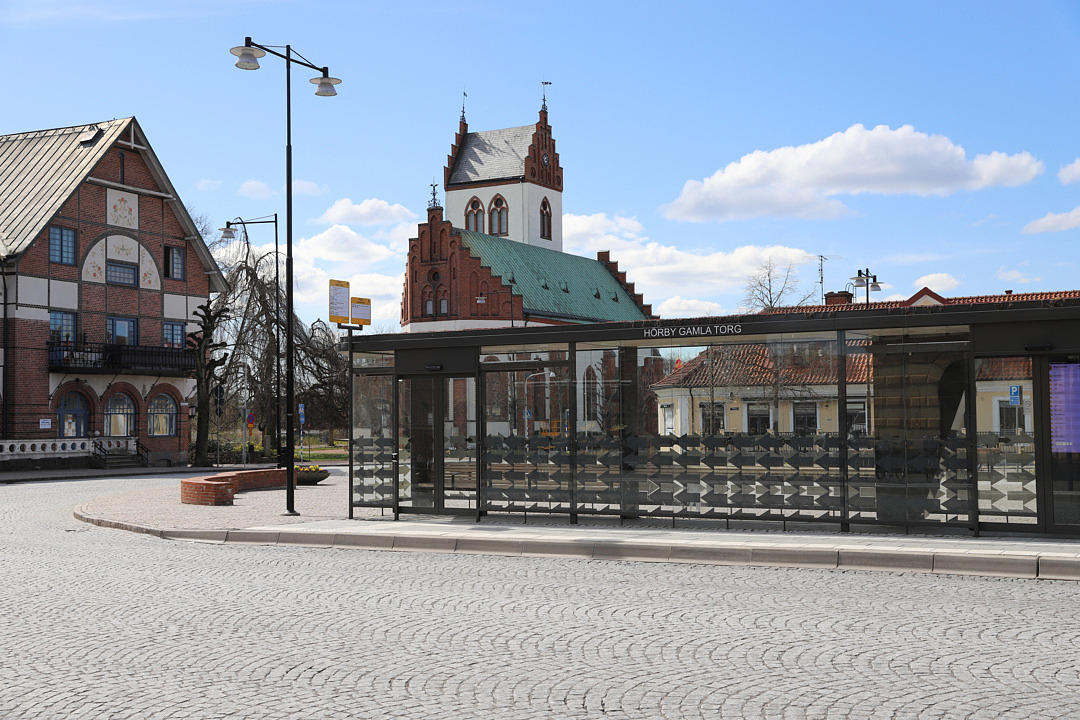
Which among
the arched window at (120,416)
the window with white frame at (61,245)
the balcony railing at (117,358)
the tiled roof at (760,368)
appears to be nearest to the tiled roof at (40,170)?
the window with white frame at (61,245)

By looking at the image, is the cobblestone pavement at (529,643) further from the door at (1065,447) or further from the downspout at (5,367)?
the downspout at (5,367)

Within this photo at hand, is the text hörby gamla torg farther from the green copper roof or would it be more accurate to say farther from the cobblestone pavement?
the green copper roof

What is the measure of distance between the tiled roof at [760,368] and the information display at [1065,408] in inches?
91.8

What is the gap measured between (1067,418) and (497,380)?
26.7 ft

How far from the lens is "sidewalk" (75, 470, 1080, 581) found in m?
12.0

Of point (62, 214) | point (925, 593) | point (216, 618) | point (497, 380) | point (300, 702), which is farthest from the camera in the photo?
point (62, 214)

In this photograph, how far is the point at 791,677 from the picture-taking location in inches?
269

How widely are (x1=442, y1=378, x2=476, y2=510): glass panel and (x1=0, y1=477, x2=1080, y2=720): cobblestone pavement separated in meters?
4.47

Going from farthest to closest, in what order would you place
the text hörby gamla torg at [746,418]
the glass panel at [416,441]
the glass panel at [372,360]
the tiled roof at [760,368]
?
the glass panel at [372,360] → the glass panel at [416,441] → the tiled roof at [760,368] → the text hörby gamla torg at [746,418]

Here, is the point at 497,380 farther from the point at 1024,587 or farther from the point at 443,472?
the point at 1024,587

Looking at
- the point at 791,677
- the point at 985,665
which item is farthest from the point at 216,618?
the point at 985,665

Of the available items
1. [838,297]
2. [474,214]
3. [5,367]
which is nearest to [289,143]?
[5,367]

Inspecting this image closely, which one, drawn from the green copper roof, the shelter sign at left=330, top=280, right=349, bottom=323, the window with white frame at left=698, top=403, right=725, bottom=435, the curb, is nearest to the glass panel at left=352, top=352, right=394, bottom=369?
the shelter sign at left=330, top=280, right=349, bottom=323

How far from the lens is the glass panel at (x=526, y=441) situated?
16.7m
